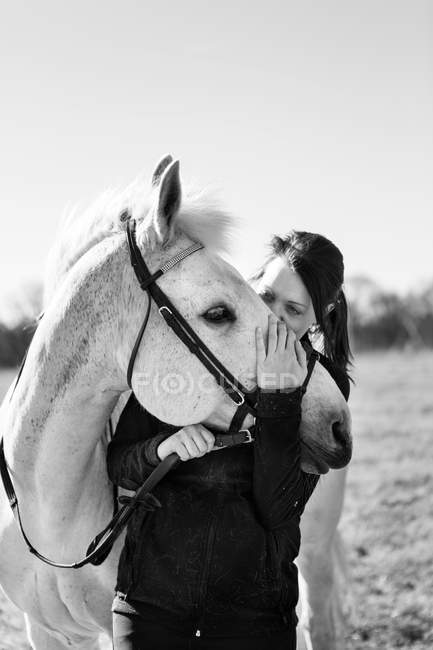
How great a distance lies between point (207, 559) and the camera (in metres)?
2.11

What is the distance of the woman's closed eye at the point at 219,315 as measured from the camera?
2174 millimetres

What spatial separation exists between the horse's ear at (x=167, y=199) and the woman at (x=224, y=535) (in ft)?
1.57

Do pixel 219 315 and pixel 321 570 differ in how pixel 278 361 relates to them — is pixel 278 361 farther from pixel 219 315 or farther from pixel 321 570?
pixel 321 570

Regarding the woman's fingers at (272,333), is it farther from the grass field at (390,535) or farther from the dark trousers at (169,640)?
the grass field at (390,535)

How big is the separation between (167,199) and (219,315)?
416mm

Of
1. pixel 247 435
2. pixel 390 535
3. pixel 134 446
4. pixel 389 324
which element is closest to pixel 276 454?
pixel 247 435

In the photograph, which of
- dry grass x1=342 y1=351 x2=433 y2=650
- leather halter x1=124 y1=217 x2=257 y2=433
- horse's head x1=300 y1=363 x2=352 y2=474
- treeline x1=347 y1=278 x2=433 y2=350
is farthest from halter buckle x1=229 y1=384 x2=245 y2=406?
treeline x1=347 y1=278 x2=433 y2=350

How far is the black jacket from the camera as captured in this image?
6.89ft

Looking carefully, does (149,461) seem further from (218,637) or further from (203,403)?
(218,637)

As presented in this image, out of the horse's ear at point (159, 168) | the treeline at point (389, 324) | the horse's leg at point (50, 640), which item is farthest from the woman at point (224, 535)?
the treeline at point (389, 324)

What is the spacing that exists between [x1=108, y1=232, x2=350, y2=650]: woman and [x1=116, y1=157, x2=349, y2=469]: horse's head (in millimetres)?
70

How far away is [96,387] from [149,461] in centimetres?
32

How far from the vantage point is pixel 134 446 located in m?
2.40

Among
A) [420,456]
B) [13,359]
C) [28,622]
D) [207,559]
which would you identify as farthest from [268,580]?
[13,359]
